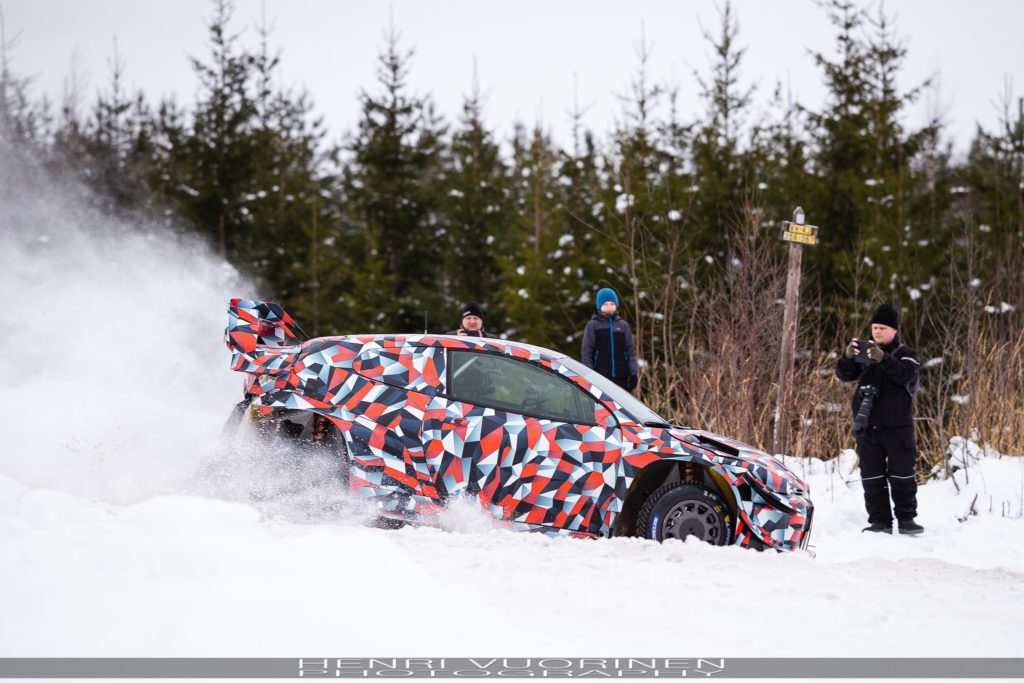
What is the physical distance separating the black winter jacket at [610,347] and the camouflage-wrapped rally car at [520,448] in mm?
3508

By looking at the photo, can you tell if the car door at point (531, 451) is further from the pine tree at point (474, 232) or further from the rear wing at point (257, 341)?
the pine tree at point (474, 232)

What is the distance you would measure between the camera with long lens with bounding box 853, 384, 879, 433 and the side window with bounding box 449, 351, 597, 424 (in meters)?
2.65

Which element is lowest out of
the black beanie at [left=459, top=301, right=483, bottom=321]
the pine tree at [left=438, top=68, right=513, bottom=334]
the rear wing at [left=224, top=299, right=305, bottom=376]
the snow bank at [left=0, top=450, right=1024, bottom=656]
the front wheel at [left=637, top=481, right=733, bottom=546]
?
the snow bank at [left=0, top=450, right=1024, bottom=656]

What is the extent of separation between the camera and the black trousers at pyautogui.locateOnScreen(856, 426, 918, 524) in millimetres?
7695

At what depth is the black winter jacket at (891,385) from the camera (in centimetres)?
762

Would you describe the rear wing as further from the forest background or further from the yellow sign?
the forest background

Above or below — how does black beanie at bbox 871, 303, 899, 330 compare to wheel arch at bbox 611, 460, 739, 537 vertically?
above

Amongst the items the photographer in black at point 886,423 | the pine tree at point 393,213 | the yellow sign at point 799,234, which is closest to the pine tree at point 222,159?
the pine tree at point 393,213

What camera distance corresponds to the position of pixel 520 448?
620 centimetres

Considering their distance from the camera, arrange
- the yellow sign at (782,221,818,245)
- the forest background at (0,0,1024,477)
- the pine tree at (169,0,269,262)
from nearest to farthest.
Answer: the yellow sign at (782,221,818,245)
the forest background at (0,0,1024,477)
the pine tree at (169,0,269,262)

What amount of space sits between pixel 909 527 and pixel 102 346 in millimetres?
14967

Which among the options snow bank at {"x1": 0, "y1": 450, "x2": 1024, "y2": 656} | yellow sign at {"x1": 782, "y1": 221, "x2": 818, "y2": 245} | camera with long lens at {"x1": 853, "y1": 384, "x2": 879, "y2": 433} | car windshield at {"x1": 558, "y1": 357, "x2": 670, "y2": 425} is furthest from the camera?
yellow sign at {"x1": 782, "y1": 221, "x2": 818, "y2": 245}

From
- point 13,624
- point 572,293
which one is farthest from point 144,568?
point 572,293

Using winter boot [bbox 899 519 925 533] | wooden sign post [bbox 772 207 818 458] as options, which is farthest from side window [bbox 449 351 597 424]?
wooden sign post [bbox 772 207 818 458]
